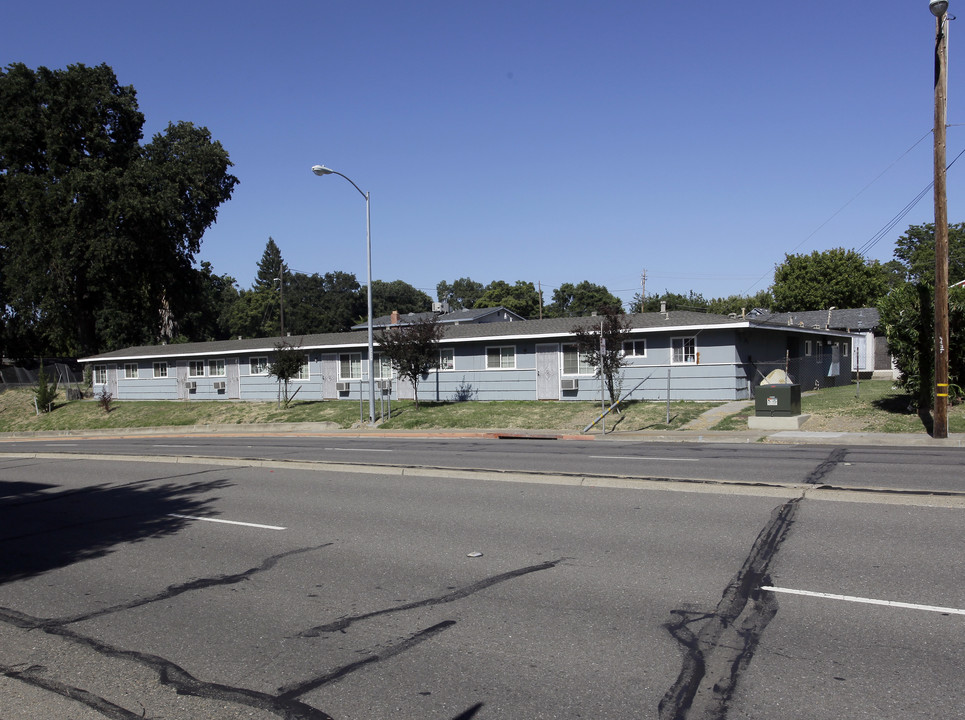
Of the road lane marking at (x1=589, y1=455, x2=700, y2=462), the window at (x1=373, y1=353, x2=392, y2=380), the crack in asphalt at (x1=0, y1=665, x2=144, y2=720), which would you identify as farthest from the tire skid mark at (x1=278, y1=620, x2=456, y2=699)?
the window at (x1=373, y1=353, x2=392, y2=380)

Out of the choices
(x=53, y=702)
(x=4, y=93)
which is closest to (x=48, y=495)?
(x=53, y=702)

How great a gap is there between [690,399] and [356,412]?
1433 cm

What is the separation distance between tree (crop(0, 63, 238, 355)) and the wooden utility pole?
4551 centimetres

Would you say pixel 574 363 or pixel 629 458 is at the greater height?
pixel 574 363

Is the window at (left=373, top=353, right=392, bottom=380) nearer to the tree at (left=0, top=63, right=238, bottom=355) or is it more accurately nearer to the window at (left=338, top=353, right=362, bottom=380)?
the window at (left=338, top=353, right=362, bottom=380)

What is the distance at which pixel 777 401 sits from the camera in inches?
870

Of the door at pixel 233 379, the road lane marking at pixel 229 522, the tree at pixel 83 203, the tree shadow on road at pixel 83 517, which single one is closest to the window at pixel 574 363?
the tree shadow on road at pixel 83 517

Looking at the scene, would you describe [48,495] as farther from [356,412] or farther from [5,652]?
[356,412]

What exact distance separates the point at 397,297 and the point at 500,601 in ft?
416

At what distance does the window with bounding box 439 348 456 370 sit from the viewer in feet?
115

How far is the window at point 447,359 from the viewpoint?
35031 mm

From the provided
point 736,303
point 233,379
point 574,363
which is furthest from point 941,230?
point 736,303

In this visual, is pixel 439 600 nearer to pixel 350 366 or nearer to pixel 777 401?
pixel 777 401

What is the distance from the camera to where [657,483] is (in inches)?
456
